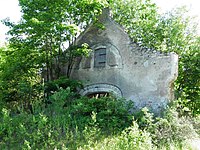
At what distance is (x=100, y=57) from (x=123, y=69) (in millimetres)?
1479

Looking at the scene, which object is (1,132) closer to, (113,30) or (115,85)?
(115,85)

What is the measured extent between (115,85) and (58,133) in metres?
5.42

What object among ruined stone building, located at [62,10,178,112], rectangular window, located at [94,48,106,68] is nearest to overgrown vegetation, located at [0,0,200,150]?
ruined stone building, located at [62,10,178,112]

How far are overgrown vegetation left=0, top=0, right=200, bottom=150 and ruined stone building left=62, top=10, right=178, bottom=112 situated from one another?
1.94 feet

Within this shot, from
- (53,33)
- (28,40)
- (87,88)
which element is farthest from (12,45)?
(87,88)

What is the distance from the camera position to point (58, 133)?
9000 mm

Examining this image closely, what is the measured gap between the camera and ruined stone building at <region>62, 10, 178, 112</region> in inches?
500

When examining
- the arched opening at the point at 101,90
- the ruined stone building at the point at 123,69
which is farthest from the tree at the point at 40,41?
the arched opening at the point at 101,90

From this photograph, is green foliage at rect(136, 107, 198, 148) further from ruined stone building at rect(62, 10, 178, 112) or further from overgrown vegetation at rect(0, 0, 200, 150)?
ruined stone building at rect(62, 10, 178, 112)

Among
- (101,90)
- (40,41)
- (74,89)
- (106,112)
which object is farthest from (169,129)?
(40,41)

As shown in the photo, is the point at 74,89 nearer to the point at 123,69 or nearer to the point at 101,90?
the point at 101,90

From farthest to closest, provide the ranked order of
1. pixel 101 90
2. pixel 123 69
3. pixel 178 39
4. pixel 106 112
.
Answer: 1. pixel 178 39
2. pixel 101 90
3. pixel 123 69
4. pixel 106 112

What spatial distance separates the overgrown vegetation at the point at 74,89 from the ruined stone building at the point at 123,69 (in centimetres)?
59

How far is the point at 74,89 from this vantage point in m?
14.4
